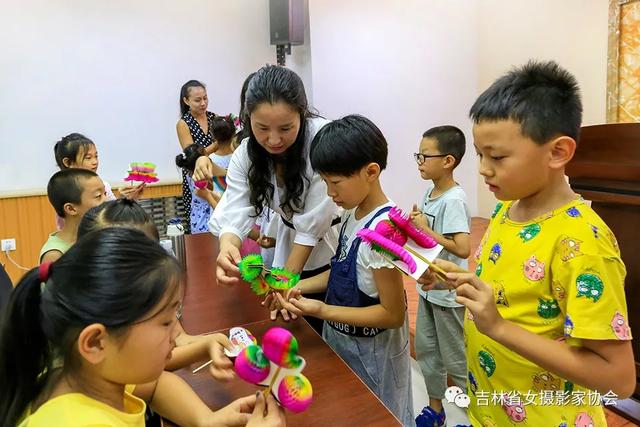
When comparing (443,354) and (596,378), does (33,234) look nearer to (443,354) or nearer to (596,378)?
(443,354)

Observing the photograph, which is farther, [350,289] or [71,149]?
[71,149]

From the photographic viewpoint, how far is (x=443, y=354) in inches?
79.0

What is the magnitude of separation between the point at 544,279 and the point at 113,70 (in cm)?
419

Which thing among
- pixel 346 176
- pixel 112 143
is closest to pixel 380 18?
pixel 112 143

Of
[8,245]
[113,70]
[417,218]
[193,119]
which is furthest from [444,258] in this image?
[8,245]

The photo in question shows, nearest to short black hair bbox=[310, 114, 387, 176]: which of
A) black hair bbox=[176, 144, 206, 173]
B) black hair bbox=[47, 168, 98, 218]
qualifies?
black hair bbox=[47, 168, 98, 218]

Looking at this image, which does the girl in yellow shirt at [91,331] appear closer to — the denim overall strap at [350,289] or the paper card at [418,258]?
the paper card at [418,258]

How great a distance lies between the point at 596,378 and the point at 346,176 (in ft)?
2.25

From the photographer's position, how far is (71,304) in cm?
69

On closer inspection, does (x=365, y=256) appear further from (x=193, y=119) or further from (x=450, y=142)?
(x=193, y=119)

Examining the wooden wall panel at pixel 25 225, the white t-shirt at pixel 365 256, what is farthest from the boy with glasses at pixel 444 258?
the wooden wall panel at pixel 25 225

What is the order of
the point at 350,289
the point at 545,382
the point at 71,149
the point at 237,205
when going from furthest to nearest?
the point at 71,149 < the point at 237,205 < the point at 350,289 < the point at 545,382

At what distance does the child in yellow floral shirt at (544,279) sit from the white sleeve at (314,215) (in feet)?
1.78

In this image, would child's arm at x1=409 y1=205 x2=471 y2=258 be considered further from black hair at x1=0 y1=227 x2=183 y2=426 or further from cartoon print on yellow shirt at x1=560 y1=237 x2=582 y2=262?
black hair at x1=0 y1=227 x2=183 y2=426
